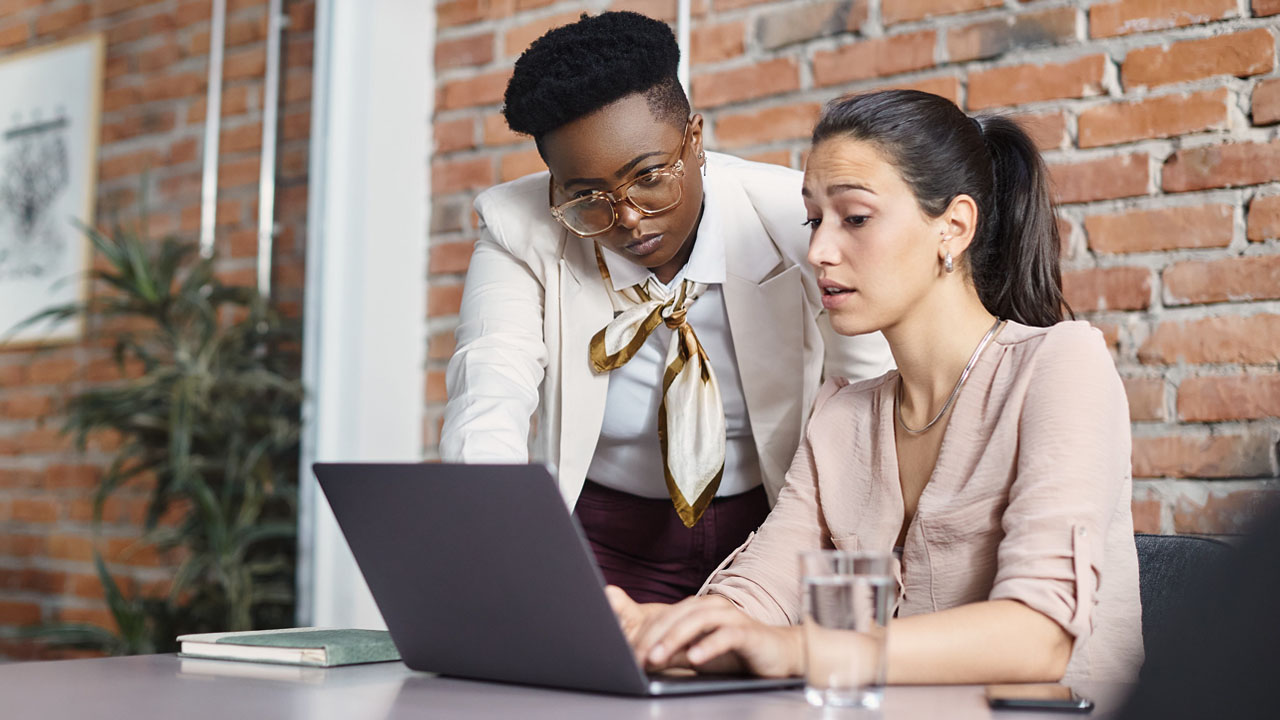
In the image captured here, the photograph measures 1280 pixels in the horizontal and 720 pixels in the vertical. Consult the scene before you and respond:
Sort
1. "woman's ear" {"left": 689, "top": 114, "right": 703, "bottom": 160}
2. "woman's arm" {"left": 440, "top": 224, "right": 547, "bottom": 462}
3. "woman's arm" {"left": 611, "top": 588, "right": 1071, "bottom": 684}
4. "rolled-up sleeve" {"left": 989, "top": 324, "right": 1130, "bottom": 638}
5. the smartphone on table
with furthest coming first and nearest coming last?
"woman's ear" {"left": 689, "top": 114, "right": 703, "bottom": 160}, "woman's arm" {"left": 440, "top": 224, "right": 547, "bottom": 462}, "rolled-up sleeve" {"left": 989, "top": 324, "right": 1130, "bottom": 638}, "woman's arm" {"left": 611, "top": 588, "right": 1071, "bottom": 684}, the smartphone on table

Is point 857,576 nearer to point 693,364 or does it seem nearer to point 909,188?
point 909,188

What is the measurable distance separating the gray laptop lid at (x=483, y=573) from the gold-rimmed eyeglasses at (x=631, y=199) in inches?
25.7

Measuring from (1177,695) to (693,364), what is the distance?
4.37 feet

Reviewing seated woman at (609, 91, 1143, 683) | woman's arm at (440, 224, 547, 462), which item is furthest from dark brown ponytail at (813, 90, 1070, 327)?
woman's arm at (440, 224, 547, 462)

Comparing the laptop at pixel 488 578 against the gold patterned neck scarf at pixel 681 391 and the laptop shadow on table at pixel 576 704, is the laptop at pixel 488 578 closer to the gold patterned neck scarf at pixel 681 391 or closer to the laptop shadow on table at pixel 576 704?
the laptop shadow on table at pixel 576 704

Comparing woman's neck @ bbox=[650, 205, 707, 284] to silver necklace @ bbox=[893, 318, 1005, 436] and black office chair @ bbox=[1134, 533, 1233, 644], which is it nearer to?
silver necklace @ bbox=[893, 318, 1005, 436]

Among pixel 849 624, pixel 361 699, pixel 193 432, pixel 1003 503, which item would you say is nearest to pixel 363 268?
pixel 193 432

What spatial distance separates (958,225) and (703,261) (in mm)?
421

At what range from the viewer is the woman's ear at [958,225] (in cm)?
141

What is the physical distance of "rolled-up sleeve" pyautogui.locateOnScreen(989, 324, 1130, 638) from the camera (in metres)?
1.06

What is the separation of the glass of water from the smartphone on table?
0.09 m

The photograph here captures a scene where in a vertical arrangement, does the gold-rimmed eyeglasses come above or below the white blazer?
above

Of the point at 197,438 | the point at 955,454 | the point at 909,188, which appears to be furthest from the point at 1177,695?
the point at 197,438

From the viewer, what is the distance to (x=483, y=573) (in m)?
0.94
